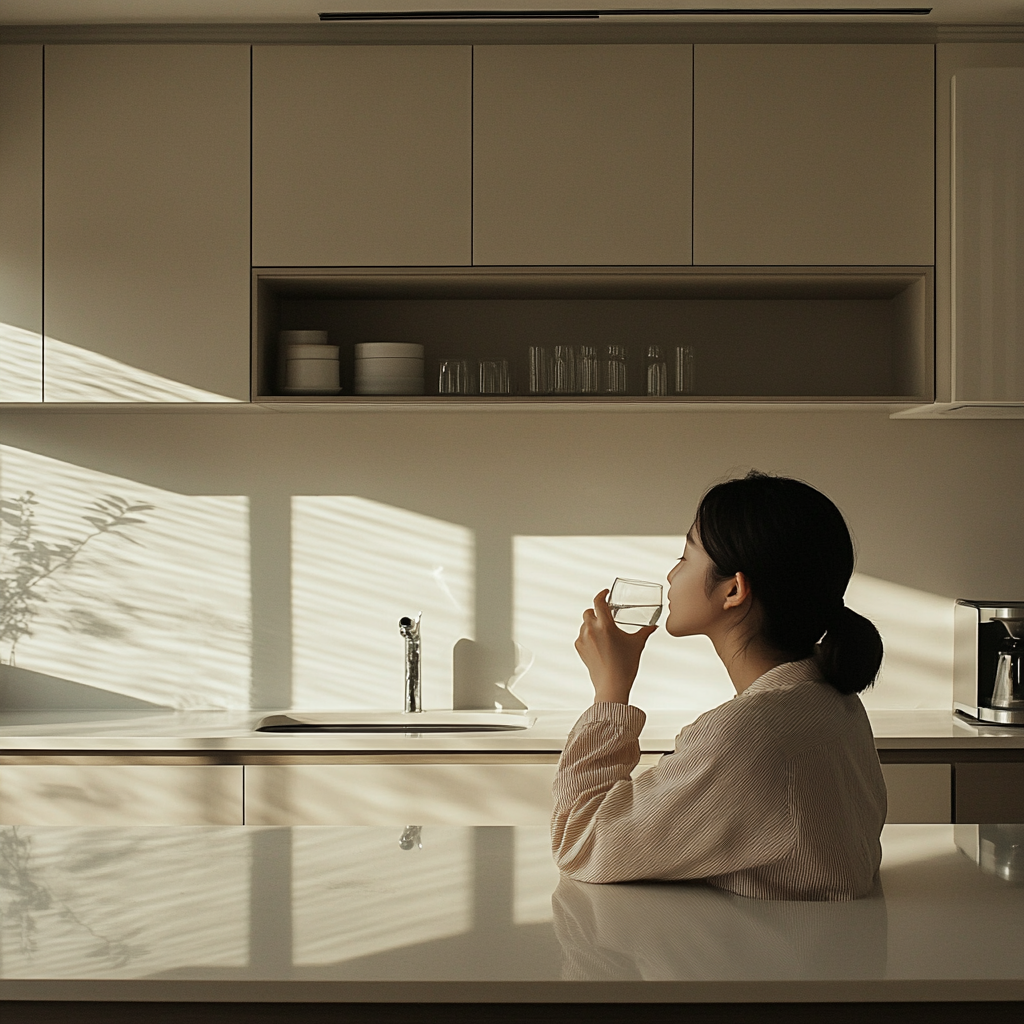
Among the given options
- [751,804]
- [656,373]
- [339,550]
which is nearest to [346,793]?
[339,550]

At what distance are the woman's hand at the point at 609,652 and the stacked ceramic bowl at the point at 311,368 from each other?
1.69m

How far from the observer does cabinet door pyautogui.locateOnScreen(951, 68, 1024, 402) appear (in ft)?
9.03

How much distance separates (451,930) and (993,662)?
2233 millimetres

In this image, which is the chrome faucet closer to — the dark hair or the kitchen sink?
the kitchen sink

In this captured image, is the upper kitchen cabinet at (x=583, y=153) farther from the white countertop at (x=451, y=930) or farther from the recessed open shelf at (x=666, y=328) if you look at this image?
the white countertop at (x=451, y=930)

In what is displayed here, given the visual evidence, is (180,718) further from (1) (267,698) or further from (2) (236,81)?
(2) (236,81)

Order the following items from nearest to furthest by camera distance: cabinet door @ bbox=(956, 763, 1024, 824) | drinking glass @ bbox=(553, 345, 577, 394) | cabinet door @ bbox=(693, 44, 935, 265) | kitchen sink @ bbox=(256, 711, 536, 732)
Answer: cabinet door @ bbox=(956, 763, 1024, 824) < cabinet door @ bbox=(693, 44, 935, 265) < drinking glass @ bbox=(553, 345, 577, 394) < kitchen sink @ bbox=(256, 711, 536, 732)

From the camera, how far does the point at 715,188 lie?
9.27 ft

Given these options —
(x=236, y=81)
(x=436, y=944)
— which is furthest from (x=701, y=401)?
(x=436, y=944)

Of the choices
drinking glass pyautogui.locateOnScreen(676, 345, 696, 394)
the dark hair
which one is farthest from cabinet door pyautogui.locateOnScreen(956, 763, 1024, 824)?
the dark hair

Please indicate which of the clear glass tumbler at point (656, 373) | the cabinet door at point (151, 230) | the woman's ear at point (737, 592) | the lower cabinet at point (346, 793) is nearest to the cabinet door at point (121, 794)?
the lower cabinet at point (346, 793)

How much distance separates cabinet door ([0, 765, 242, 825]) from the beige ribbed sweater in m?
1.61

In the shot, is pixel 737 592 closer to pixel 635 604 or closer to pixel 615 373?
pixel 635 604

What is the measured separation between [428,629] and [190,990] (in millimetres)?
2244
